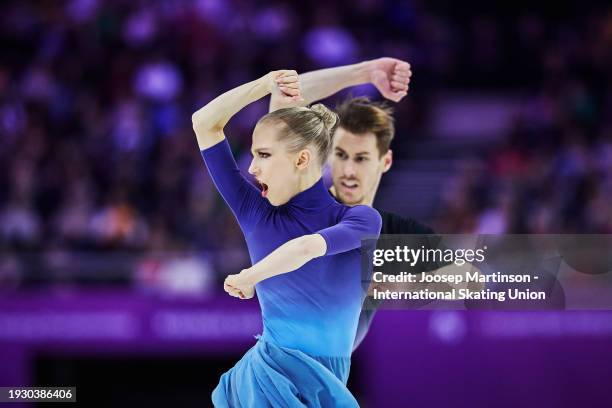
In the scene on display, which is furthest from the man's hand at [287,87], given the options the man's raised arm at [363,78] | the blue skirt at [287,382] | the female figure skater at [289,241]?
the blue skirt at [287,382]

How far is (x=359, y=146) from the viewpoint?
13.6ft

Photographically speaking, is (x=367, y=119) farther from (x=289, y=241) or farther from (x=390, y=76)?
(x=289, y=241)

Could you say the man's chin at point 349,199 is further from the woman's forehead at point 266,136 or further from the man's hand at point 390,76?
the woman's forehead at point 266,136

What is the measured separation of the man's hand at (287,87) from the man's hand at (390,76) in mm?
503

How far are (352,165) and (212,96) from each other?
5.00m

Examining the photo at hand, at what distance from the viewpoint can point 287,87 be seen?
3688 millimetres

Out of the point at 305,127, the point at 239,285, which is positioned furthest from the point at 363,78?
the point at 239,285

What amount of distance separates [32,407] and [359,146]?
2.55 m

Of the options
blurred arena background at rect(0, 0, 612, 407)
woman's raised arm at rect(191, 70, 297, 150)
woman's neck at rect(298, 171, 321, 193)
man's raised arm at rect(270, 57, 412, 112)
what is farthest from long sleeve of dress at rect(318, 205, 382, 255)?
blurred arena background at rect(0, 0, 612, 407)

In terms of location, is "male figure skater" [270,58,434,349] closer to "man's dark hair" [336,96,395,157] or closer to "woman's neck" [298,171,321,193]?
"man's dark hair" [336,96,395,157]

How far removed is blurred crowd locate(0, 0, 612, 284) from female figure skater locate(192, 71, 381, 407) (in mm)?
3936

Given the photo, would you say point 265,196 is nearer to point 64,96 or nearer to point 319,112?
point 319,112

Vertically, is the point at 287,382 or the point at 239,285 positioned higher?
the point at 239,285

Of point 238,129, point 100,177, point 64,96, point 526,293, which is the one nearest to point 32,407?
point 526,293
